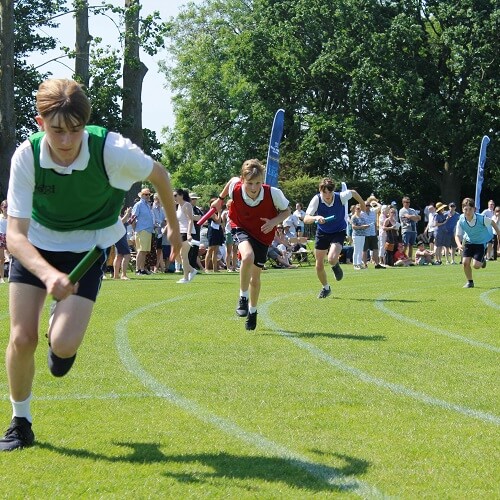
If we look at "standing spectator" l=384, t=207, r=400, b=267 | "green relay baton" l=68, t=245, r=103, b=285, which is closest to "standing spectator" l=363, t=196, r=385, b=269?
"standing spectator" l=384, t=207, r=400, b=267

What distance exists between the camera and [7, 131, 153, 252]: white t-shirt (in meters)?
5.14

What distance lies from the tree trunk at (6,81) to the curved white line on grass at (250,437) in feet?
69.2

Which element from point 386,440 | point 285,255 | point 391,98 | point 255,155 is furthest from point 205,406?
point 255,155

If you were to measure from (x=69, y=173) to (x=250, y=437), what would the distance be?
1.95 metres

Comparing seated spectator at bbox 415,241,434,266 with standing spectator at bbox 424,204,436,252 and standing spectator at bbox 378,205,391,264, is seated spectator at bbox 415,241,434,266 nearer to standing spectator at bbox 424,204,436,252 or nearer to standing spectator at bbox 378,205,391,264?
standing spectator at bbox 424,204,436,252

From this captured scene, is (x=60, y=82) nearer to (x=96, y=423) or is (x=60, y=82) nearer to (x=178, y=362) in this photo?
(x=96, y=423)

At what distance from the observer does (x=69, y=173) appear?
5227 mm

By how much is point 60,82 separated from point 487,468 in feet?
9.93

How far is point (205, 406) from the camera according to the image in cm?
681

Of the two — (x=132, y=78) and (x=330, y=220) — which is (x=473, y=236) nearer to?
(x=330, y=220)

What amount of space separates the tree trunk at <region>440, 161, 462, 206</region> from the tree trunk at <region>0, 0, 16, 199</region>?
2823 cm

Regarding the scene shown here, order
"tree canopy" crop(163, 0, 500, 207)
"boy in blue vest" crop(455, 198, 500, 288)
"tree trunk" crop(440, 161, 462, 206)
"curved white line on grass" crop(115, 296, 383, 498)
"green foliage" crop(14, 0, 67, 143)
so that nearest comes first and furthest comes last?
"curved white line on grass" crop(115, 296, 383, 498) < "boy in blue vest" crop(455, 198, 500, 288) < "green foliage" crop(14, 0, 67, 143) < "tree canopy" crop(163, 0, 500, 207) < "tree trunk" crop(440, 161, 462, 206)

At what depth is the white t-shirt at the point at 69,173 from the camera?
5.14 meters

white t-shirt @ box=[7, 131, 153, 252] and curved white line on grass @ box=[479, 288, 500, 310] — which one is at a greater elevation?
white t-shirt @ box=[7, 131, 153, 252]
